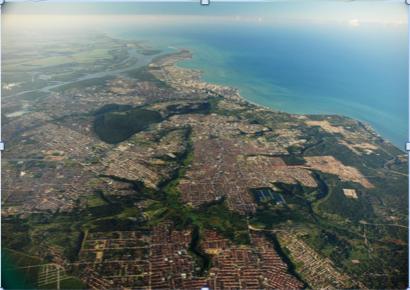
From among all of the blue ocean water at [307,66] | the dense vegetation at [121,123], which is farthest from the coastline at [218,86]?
the dense vegetation at [121,123]

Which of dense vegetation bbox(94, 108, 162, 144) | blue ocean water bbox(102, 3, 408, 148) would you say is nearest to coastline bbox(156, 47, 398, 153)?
blue ocean water bbox(102, 3, 408, 148)

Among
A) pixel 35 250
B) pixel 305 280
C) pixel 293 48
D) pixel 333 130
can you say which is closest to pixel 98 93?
pixel 333 130

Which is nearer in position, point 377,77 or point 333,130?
point 333,130

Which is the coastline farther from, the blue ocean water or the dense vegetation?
the dense vegetation

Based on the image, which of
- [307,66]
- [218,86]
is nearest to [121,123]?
[218,86]

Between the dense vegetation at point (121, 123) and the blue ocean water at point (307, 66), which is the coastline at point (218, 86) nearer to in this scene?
the blue ocean water at point (307, 66)

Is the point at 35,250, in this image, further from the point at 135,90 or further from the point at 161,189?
the point at 135,90

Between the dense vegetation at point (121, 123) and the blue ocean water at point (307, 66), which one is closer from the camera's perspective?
the dense vegetation at point (121, 123)

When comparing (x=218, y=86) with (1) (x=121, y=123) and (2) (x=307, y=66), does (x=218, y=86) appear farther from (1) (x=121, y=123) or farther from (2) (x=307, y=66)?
(2) (x=307, y=66)
